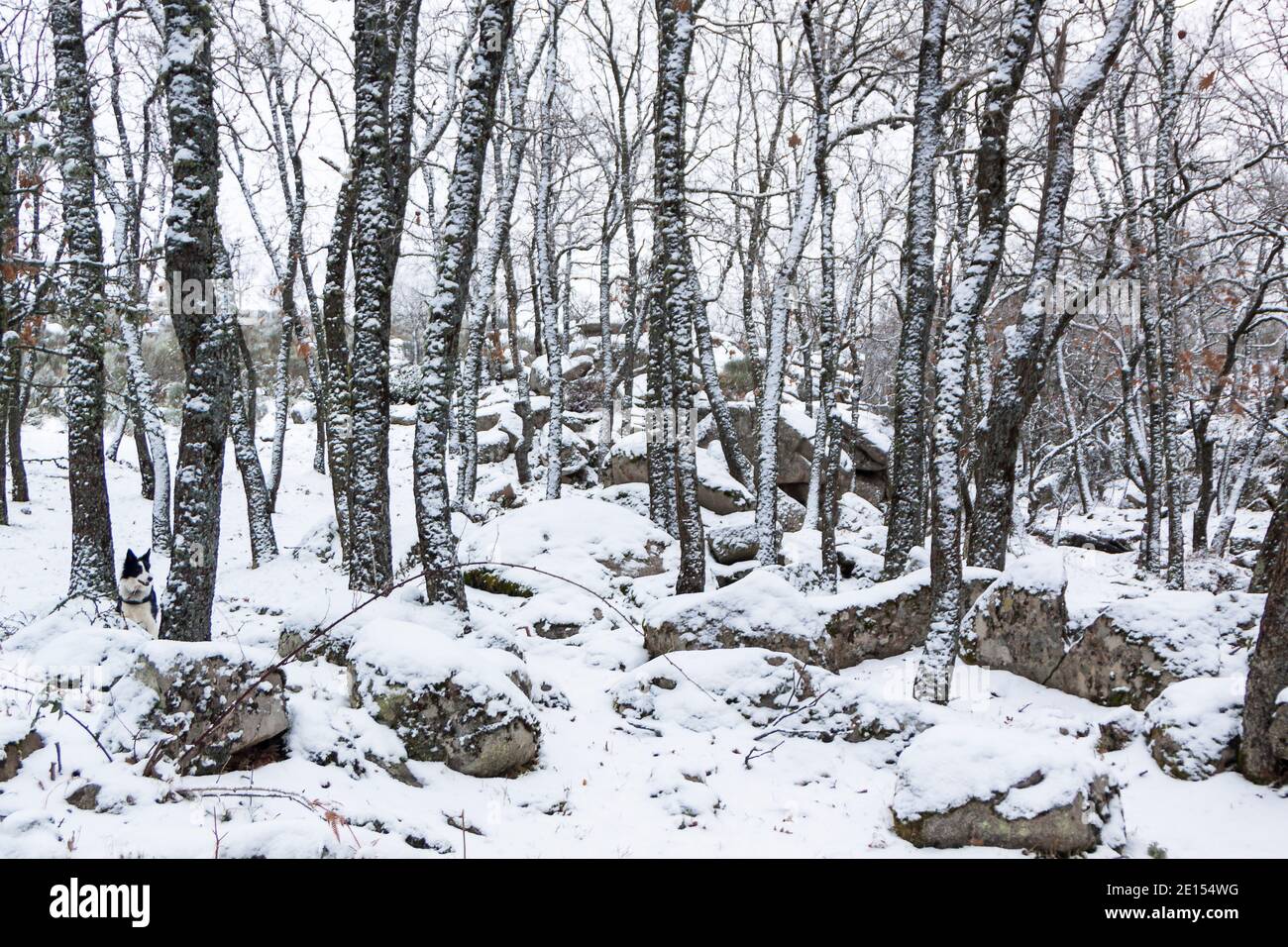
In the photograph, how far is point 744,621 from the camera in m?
8.60

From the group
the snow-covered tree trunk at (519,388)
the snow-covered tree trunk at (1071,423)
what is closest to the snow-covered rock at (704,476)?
the snow-covered tree trunk at (519,388)

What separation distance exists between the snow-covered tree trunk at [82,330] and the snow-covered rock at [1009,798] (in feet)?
33.1

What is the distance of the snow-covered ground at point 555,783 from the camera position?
407 centimetres

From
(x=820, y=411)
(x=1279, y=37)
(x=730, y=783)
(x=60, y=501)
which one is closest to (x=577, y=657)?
(x=730, y=783)

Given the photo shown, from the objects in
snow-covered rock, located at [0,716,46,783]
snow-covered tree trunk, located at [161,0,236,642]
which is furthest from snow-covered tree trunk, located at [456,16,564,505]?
snow-covered rock, located at [0,716,46,783]

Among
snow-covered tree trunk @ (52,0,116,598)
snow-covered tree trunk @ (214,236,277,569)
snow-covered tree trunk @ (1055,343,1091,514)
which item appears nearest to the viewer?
snow-covered tree trunk @ (52,0,116,598)

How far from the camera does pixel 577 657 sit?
922 centimetres

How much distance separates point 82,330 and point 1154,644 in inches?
509

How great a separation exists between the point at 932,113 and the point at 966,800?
25.4 feet

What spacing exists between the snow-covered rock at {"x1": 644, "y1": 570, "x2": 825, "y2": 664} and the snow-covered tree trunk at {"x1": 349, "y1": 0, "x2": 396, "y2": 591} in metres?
3.48

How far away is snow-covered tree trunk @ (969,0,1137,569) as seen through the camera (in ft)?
27.0

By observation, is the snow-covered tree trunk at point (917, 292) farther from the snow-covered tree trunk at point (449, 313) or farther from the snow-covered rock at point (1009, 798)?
the snow-covered rock at point (1009, 798)

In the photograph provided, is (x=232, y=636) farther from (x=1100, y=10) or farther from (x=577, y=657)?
(x=1100, y=10)

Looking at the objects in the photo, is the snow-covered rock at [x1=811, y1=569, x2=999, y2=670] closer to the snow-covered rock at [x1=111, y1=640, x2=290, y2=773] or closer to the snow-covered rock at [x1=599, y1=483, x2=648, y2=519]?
the snow-covered rock at [x1=111, y1=640, x2=290, y2=773]
